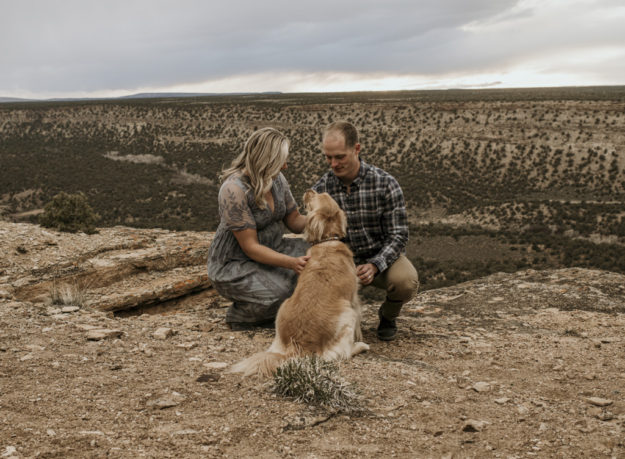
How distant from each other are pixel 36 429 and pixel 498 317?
18.6ft

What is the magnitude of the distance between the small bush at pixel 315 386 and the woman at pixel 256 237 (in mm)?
1305

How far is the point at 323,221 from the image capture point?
14.3 ft

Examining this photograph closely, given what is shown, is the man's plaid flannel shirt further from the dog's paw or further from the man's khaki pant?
the dog's paw

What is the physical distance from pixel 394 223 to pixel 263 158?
1.57 meters

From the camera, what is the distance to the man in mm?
4820

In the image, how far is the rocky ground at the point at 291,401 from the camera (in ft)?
8.83

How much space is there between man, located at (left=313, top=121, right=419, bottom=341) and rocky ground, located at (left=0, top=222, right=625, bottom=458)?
66cm

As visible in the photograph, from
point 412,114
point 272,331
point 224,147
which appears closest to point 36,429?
point 272,331

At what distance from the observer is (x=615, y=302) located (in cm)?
687

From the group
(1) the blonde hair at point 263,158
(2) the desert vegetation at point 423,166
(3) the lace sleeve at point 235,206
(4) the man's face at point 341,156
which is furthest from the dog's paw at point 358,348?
(2) the desert vegetation at point 423,166

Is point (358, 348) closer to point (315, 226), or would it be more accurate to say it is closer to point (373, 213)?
point (315, 226)

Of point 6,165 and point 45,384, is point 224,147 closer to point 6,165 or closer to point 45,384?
point 6,165

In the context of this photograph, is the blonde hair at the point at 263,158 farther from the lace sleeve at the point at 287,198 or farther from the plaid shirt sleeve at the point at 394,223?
the plaid shirt sleeve at the point at 394,223

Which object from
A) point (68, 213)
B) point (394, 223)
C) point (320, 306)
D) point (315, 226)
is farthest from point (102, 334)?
point (68, 213)
